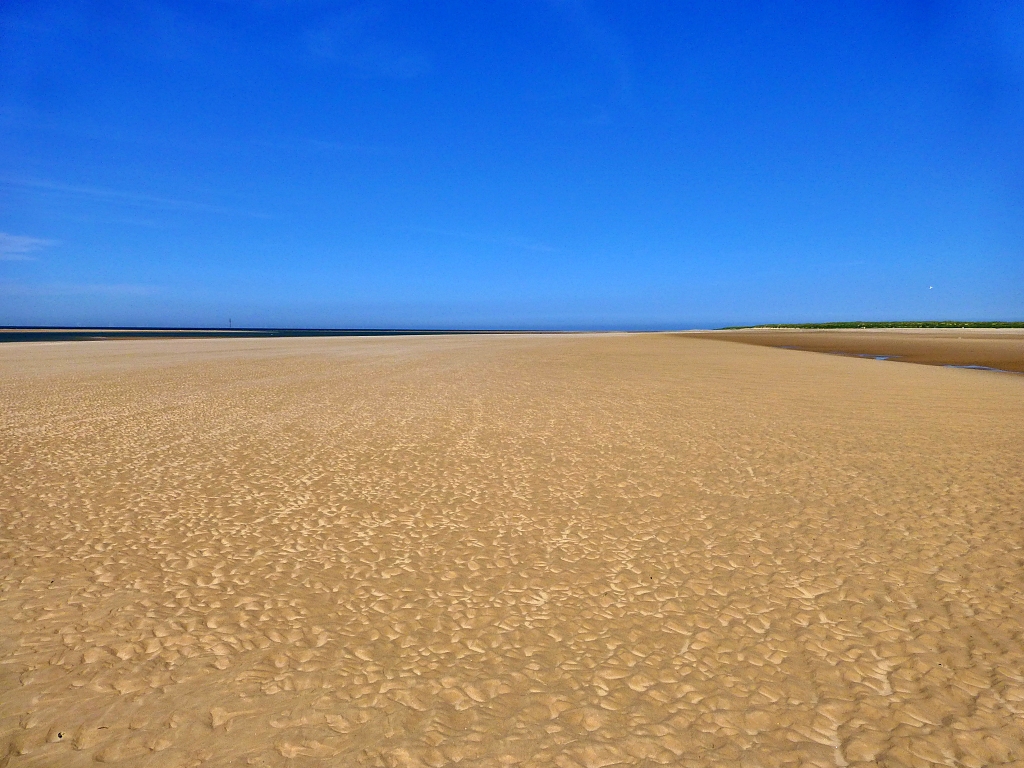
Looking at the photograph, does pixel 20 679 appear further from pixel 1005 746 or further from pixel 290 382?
pixel 290 382

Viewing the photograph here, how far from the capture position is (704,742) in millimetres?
2443

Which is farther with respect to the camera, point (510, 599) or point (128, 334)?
point (128, 334)

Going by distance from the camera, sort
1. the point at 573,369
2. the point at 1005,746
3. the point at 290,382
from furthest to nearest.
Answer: the point at 573,369, the point at 290,382, the point at 1005,746

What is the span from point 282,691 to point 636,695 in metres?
1.71

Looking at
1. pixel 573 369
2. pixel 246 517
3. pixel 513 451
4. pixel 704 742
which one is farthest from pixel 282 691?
pixel 573 369

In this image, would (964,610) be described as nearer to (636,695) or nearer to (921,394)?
(636,695)

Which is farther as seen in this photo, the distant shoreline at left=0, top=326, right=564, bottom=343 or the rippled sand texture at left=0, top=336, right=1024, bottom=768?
the distant shoreline at left=0, top=326, right=564, bottom=343

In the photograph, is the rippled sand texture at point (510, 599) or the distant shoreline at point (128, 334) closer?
the rippled sand texture at point (510, 599)

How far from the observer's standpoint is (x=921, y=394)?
41.4ft

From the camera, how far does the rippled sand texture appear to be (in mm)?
2496

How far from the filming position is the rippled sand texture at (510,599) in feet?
8.19

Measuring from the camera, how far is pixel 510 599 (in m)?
3.62

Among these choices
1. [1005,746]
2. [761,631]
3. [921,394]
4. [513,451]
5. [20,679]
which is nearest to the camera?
[1005,746]

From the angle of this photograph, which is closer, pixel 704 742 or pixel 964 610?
pixel 704 742
